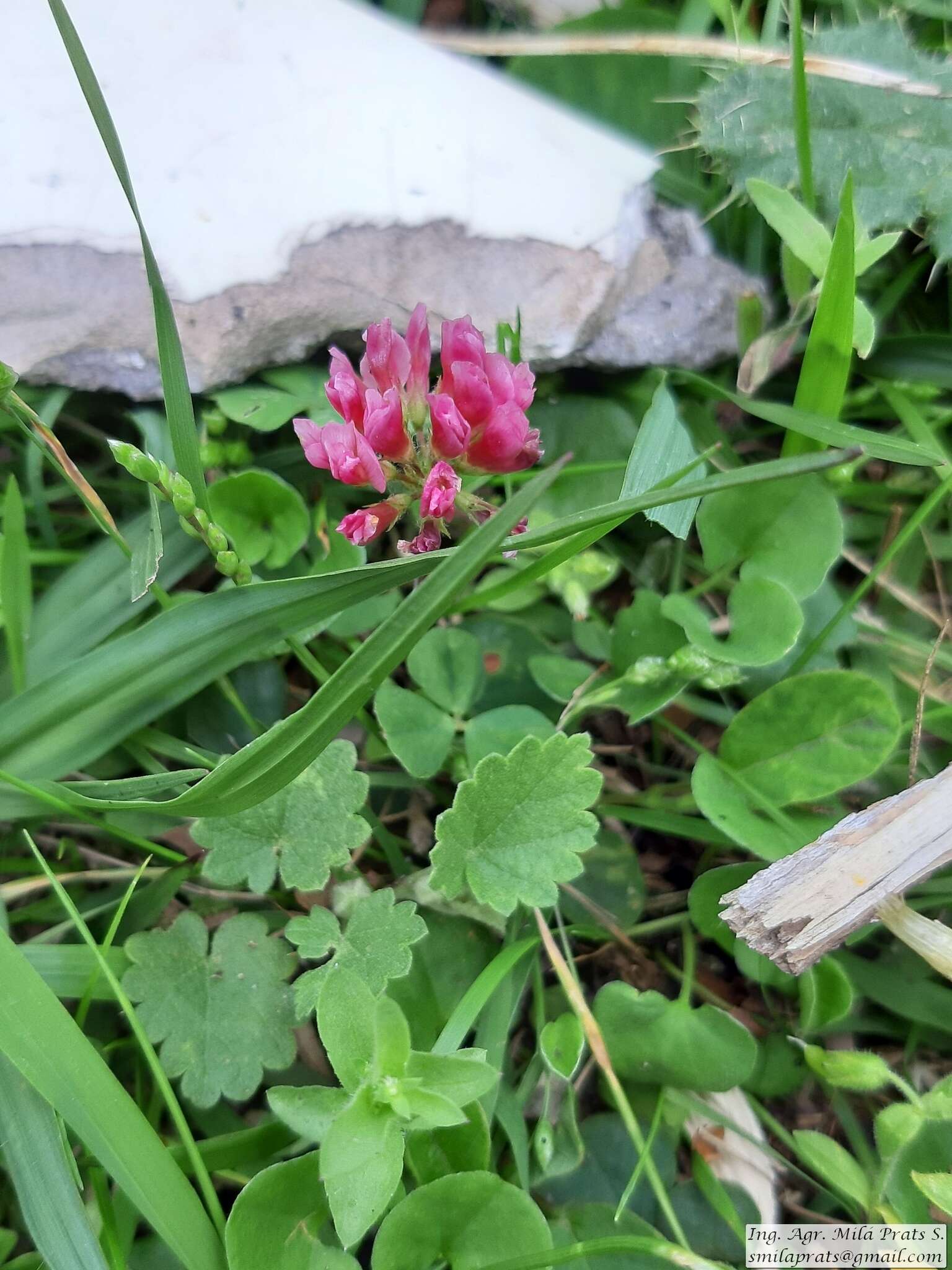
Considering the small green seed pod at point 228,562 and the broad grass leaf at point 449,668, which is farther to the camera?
the broad grass leaf at point 449,668

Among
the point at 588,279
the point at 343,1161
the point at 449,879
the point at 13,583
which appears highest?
the point at 588,279

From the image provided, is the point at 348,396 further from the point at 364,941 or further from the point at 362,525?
the point at 364,941

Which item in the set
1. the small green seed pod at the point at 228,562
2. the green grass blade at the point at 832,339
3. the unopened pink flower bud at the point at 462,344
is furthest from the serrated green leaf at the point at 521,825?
the green grass blade at the point at 832,339

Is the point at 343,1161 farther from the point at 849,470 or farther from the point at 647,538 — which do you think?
the point at 849,470

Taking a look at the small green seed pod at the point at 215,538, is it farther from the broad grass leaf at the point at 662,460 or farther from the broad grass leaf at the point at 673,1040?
the broad grass leaf at the point at 673,1040

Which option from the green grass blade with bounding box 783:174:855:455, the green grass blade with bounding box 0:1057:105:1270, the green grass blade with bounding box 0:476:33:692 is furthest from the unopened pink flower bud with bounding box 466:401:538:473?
the green grass blade with bounding box 0:1057:105:1270

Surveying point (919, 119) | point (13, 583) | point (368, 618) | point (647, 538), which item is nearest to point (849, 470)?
point (647, 538)
